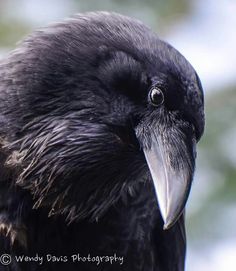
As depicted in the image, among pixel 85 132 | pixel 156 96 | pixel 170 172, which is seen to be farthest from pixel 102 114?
pixel 170 172

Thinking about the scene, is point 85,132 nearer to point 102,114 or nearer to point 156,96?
point 102,114

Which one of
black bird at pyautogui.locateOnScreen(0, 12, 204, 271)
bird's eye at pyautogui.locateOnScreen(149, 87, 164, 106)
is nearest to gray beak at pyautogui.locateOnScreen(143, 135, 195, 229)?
black bird at pyautogui.locateOnScreen(0, 12, 204, 271)

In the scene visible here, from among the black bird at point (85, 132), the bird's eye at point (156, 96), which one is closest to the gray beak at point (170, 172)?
the black bird at point (85, 132)

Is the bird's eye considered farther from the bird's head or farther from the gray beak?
the gray beak

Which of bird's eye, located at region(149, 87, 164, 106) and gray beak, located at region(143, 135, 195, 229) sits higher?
bird's eye, located at region(149, 87, 164, 106)

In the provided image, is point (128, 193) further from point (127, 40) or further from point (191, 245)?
point (191, 245)

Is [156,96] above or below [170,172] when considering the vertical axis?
above

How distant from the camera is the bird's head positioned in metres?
5.35

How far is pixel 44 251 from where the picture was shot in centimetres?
563

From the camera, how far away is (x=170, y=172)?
17.3ft

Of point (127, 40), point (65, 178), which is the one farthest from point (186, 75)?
point (65, 178)

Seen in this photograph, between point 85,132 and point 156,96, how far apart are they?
357 millimetres

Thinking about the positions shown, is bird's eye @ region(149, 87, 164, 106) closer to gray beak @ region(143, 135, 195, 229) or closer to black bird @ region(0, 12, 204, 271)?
black bird @ region(0, 12, 204, 271)

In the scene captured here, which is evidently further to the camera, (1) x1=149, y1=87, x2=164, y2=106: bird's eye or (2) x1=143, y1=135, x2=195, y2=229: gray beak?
(1) x1=149, y1=87, x2=164, y2=106: bird's eye
